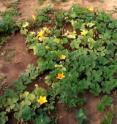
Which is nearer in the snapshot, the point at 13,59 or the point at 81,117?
the point at 81,117

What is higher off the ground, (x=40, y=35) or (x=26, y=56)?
(x=40, y=35)

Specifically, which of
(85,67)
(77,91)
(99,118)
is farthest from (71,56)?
(99,118)

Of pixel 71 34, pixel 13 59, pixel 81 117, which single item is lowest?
pixel 81 117

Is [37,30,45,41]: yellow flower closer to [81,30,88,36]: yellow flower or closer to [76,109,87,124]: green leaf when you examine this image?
[81,30,88,36]: yellow flower

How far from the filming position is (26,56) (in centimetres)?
471

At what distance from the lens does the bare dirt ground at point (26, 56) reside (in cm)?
391

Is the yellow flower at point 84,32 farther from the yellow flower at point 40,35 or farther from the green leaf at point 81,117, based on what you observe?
the green leaf at point 81,117

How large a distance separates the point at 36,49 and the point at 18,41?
0.46 m

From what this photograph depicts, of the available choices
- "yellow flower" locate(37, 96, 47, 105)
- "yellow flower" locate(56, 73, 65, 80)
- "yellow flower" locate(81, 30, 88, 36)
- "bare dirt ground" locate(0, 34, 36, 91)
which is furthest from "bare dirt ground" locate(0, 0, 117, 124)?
"yellow flower" locate(81, 30, 88, 36)

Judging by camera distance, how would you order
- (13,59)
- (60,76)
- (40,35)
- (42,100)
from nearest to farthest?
(42,100), (60,76), (13,59), (40,35)

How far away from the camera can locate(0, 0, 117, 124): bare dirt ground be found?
3.91 m

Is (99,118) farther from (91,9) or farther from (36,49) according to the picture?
(91,9)

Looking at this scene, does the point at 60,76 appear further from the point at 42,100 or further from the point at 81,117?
the point at 81,117

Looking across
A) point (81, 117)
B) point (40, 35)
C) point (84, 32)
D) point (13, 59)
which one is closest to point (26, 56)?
point (13, 59)
